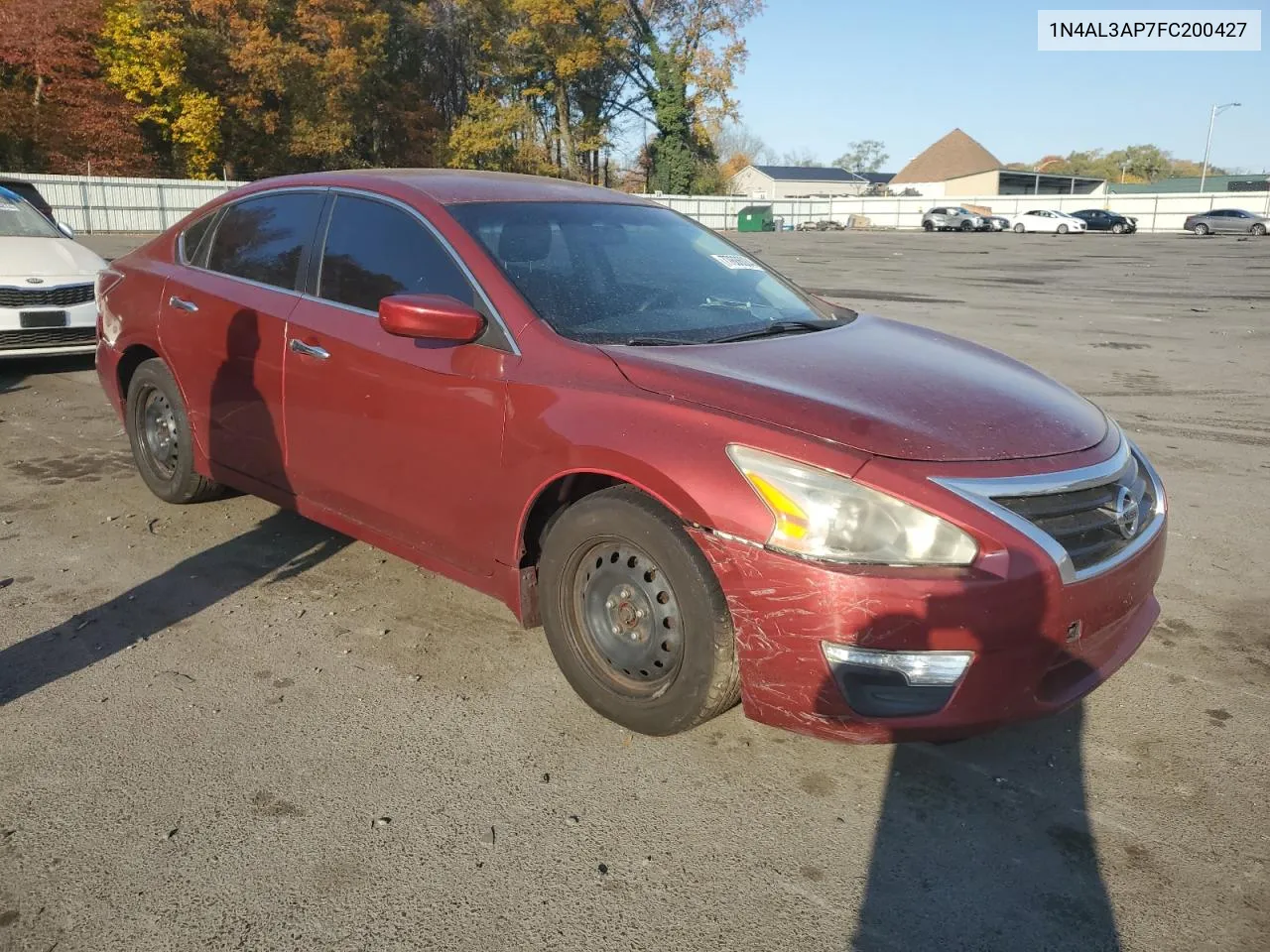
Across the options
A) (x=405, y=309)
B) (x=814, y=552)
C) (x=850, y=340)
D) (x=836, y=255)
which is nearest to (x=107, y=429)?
(x=405, y=309)

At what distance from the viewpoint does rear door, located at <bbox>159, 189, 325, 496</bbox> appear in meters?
4.20

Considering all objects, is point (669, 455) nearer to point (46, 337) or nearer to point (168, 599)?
point (168, 599)

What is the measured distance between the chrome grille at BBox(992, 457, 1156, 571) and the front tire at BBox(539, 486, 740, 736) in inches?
33.4

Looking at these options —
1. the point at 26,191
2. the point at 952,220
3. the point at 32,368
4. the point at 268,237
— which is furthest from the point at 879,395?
the point at 952,220

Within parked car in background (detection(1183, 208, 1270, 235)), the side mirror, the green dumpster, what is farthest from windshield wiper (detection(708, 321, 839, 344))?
parked car in background (detection(1183, 208, 1270, 235))

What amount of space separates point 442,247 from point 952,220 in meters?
57.0

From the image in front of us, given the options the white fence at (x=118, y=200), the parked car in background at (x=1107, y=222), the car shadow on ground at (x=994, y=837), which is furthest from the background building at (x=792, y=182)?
the car shadow on ground at (x=994, y=837)

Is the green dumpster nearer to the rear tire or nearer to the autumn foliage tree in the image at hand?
the autumn foliage tree

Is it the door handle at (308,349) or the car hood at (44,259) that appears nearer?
the door handle at (308,349)

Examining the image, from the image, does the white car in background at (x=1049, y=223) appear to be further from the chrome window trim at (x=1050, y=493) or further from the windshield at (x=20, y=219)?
the chrome window trim at (x=1050, y=493)

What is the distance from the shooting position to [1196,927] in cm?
230

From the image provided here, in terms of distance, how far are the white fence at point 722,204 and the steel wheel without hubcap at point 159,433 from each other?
71.0 ft

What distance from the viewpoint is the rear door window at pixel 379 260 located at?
11.7ft

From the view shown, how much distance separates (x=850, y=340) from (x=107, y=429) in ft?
18.0
